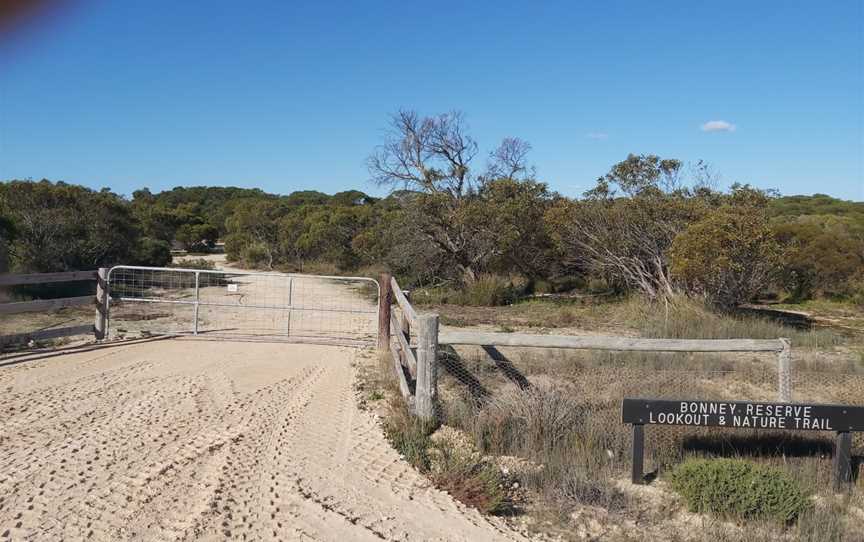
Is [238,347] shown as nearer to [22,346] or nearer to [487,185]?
[22,346]

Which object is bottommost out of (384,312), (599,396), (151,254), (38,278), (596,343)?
(599,396)

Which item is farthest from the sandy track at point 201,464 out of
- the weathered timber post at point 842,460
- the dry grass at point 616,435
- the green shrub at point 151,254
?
the green shrub at point 151,254

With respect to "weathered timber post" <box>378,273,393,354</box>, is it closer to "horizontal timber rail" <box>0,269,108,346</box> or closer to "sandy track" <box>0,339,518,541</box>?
"sandy track" <box>0,339,518,541</box>

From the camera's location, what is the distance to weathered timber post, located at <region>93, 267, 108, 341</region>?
472 inches

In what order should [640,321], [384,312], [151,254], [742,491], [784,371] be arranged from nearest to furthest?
[742,491], [784,371], [384,312], [640,321], [151,254]

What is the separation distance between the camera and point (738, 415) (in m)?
6.07

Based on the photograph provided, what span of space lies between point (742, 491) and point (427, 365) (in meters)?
3.00

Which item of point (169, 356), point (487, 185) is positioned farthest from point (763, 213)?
point (169, 356)

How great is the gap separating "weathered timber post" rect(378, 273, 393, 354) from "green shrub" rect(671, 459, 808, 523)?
254 inches

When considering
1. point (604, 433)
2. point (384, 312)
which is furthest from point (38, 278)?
point (604, 433)

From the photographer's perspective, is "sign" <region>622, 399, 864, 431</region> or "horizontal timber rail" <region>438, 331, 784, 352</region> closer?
"sign" <region>622, 399, 864, 431</region>

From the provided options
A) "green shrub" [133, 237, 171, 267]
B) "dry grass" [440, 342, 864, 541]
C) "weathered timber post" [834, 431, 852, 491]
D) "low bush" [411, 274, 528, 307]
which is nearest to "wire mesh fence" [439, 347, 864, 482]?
"dry grass" [440, 342, 864, 541]

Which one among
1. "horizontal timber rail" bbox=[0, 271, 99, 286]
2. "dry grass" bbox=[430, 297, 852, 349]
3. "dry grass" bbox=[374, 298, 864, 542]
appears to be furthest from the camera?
"dry grass" bbox=[430, 297, 852, 349]

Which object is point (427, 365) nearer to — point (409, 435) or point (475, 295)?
point (409, 435)
